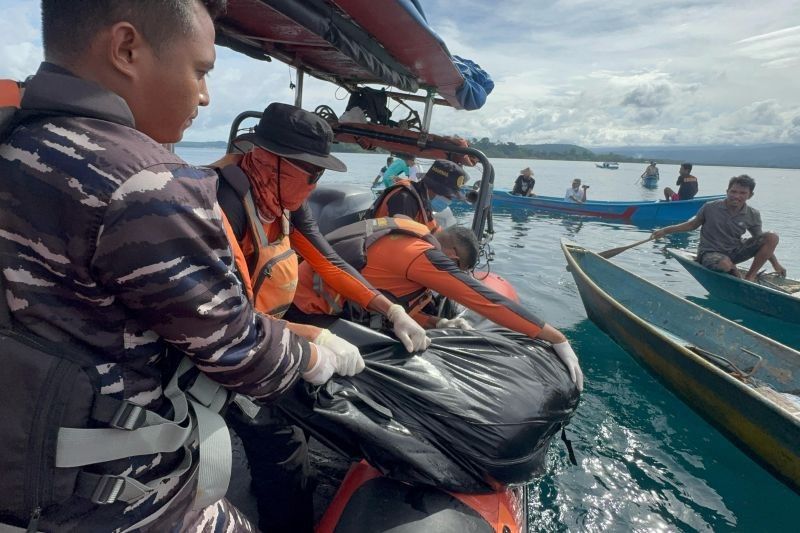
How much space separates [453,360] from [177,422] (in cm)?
154

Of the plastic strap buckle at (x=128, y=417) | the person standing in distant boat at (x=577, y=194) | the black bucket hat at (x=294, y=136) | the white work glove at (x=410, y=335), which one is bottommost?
the person standing in distant boat at (x=577, y=194)

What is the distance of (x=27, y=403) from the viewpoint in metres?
0.82

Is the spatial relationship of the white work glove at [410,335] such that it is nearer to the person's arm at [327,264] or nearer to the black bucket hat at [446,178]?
the person's arm at [327,264]

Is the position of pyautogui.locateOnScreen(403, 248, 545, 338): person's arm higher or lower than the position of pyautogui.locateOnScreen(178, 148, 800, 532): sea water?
higher

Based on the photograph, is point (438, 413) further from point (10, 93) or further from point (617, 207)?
point (617, 207)

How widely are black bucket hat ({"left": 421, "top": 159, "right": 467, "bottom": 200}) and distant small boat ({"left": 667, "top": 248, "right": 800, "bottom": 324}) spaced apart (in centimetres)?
630

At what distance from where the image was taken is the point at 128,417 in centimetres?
89

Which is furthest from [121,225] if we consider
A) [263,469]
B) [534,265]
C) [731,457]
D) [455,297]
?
[534,265]

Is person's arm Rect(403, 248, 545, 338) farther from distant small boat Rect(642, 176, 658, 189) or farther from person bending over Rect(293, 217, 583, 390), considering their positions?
distant small boat Rect(642, 176, 658, 189)

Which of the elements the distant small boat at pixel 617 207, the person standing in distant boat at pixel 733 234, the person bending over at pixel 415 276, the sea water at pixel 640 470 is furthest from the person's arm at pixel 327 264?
the distant small boat at pixel 617 207


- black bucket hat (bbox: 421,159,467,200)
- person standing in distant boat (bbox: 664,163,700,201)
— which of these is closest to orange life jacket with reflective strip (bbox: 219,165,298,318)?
black bucket hat (bbox: 421,159,467,200)

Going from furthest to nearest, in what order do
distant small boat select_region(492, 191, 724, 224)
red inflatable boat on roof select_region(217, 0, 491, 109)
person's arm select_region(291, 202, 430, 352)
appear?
distant small boat select_region(492, 191, 724, 224) < red inflatable boat on roof select_region(217, 0, 491, 109) < person's arm select_region(291, 202, 430, 352)

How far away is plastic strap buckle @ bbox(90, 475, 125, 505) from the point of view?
913mm

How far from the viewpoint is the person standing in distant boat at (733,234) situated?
8055 millimetres
